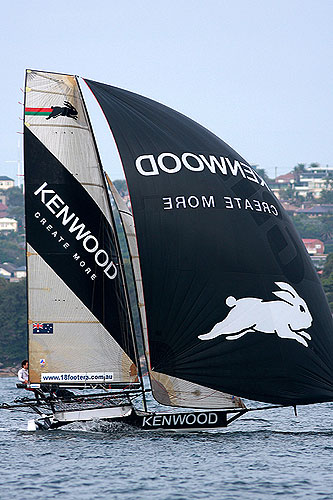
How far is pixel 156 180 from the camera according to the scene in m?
19.4

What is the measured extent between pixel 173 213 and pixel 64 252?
98.4 inches

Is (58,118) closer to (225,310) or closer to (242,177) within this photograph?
(242,177)

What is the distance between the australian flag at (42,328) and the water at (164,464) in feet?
6.93

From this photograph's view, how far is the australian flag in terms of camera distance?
20000 mm

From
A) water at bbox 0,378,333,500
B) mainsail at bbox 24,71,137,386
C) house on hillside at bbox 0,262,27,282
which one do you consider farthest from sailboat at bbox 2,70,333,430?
house on hillside at bbox 0,262,27,282

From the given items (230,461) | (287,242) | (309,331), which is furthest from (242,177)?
(230,461)

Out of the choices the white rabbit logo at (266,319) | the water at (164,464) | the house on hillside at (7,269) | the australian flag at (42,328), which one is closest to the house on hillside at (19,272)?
the house on hillside at (7,269)

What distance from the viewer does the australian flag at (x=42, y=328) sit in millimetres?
20000

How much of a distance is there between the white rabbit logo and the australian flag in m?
3.51

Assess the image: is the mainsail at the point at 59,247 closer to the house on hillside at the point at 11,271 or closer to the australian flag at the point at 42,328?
the australian flag at the point at 42,328

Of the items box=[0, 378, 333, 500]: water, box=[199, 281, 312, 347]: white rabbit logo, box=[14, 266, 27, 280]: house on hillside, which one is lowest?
box=[0, 378, 333, 500]: water

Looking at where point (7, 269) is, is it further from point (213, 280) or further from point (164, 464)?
point (164, 464)

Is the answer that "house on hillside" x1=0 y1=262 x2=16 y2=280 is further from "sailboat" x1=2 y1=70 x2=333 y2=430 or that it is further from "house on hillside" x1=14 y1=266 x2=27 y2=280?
"sailboat" x1=2 y1=70 x2=333 y2=430

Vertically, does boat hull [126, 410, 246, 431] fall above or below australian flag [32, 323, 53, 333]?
below
